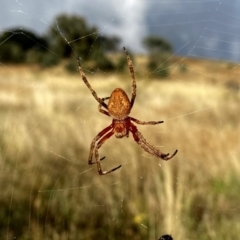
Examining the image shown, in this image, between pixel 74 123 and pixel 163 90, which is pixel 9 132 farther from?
pixel 163 90

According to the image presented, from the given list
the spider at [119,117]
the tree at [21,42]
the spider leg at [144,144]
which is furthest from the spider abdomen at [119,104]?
the tree at [21,42]

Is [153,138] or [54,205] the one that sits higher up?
[153,138]

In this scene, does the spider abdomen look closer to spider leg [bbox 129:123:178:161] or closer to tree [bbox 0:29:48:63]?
spider leg [bbox 129:123:178:161]

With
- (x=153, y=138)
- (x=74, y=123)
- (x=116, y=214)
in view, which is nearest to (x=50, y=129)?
(x=74, y=123)

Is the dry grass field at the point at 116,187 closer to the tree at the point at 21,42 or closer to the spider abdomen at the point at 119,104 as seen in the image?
the tree at the point at 21,42

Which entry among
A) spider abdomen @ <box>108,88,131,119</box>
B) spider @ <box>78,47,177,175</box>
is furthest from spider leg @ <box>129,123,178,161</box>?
spider abdomen @ <box>108,88,131,119</box>

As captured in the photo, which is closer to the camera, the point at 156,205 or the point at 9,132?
the point at 156,205

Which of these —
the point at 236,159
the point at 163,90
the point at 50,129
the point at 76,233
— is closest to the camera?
the point at 76,233

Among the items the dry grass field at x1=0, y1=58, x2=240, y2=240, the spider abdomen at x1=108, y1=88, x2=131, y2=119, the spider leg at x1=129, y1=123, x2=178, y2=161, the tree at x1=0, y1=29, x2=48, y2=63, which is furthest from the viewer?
the dry grass field at x1=0, y1=58, x2=240, y2=240
